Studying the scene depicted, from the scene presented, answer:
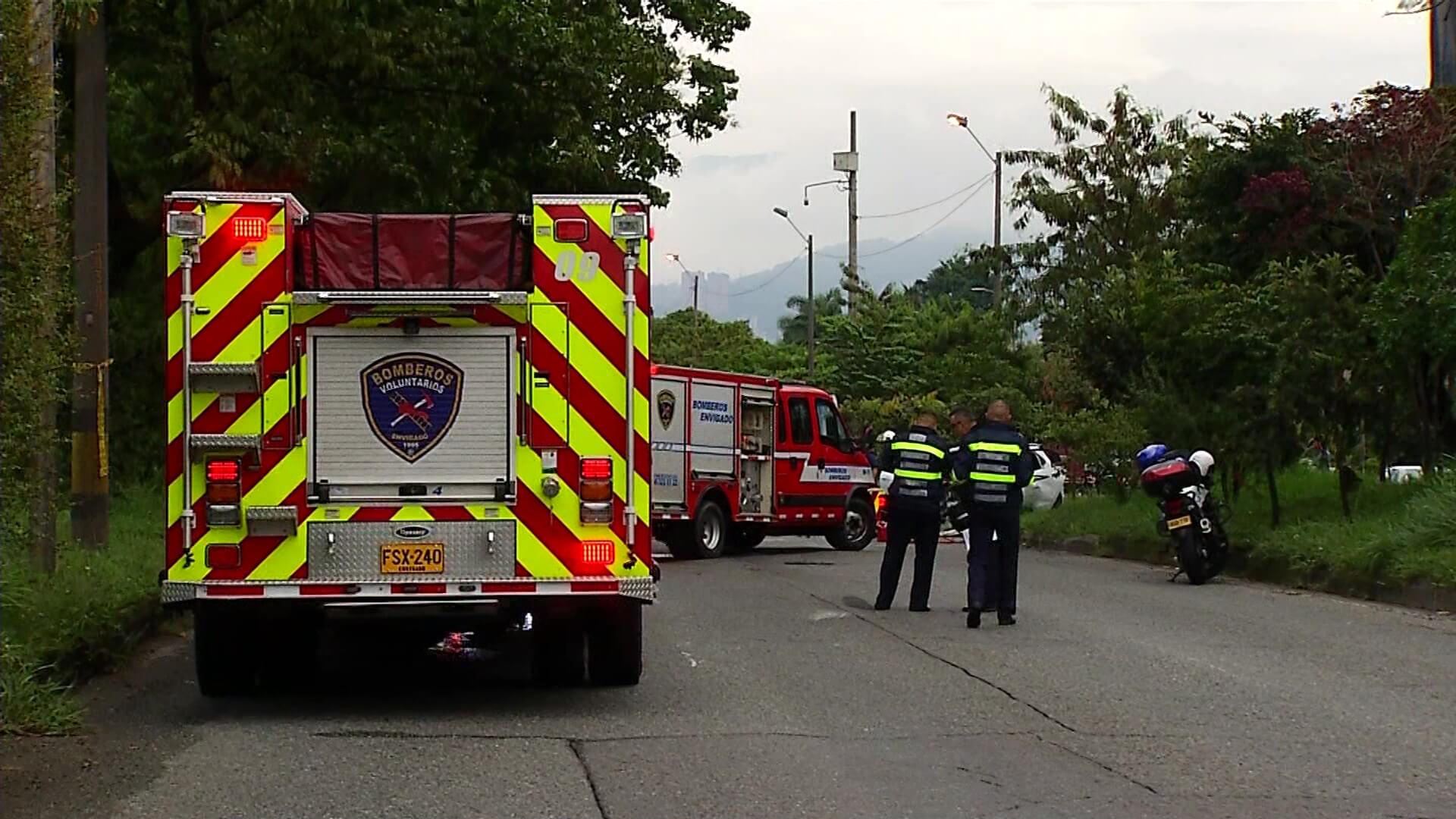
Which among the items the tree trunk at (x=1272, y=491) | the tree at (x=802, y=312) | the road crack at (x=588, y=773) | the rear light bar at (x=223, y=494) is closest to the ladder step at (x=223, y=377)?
the rear light bar at (x=223, y=494)

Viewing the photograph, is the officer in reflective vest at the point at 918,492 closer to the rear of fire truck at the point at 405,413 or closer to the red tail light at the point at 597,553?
the rear of fire truck at the point at 405,413

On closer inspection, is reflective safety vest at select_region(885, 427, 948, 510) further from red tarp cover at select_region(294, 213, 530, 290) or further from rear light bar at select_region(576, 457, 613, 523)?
red tarp cover at select_region(294, 213, 530, 290)

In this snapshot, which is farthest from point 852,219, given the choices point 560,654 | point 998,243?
point 560,654

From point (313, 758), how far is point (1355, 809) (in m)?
4.50

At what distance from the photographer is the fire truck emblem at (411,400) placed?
31.4 ft

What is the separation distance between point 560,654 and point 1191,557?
867 cm

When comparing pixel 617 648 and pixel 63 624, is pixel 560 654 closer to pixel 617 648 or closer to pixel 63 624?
pixel 617 648

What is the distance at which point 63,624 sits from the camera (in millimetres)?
10805

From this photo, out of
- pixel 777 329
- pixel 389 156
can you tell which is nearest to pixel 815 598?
pixel 389 156

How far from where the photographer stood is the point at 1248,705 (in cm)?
995

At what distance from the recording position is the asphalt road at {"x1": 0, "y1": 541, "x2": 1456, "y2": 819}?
7.51 metres

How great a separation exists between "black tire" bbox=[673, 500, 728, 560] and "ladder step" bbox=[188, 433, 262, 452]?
549 inches

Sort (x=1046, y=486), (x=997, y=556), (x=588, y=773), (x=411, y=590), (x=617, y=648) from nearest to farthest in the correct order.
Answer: (x=588, y=773) → (x=411, y=590) → (x=617, y=648) → (x=997, y=556) → (x=1046, y=486)

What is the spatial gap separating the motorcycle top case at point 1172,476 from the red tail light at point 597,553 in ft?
30.3
